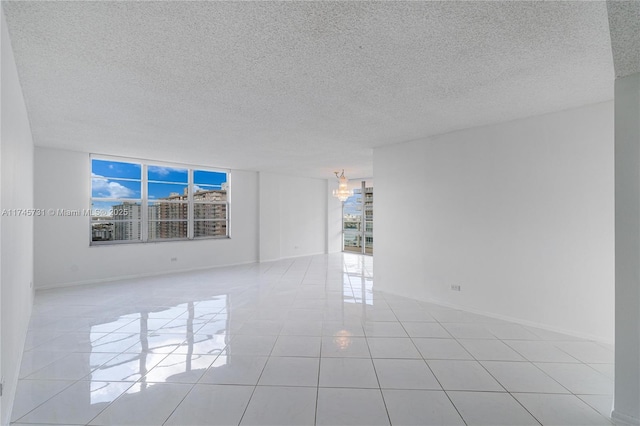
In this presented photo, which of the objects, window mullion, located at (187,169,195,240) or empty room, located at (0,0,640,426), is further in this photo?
window mullion, located at (187,169,195,240)

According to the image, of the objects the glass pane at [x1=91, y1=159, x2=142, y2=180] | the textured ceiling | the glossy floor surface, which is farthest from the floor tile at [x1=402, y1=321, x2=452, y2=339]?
the glass pane at [x1=91, y1=159, x2=142, y2=180]

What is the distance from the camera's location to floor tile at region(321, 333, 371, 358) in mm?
2740

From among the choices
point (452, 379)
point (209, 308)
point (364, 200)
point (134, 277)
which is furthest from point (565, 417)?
point (364, 200)

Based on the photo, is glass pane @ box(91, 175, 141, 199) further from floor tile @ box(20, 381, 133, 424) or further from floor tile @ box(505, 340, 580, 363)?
floor tile @ box(505, 340, 580, 363)

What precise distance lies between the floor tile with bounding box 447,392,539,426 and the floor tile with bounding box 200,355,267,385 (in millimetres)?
1546

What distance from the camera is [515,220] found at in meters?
3.62

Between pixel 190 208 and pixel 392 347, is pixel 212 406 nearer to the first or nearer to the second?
pixel 392 347

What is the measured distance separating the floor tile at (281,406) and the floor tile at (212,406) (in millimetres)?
70

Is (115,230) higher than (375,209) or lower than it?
lower

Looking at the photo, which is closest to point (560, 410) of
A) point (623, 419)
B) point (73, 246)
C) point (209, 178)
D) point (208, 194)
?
point (623, 419)

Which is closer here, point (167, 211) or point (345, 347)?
point (345, 347)

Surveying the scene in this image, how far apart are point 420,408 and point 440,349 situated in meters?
1.02

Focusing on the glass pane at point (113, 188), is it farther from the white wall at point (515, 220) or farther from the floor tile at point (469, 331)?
the floor tile at point (469, 331)

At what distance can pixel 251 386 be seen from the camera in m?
2.22
